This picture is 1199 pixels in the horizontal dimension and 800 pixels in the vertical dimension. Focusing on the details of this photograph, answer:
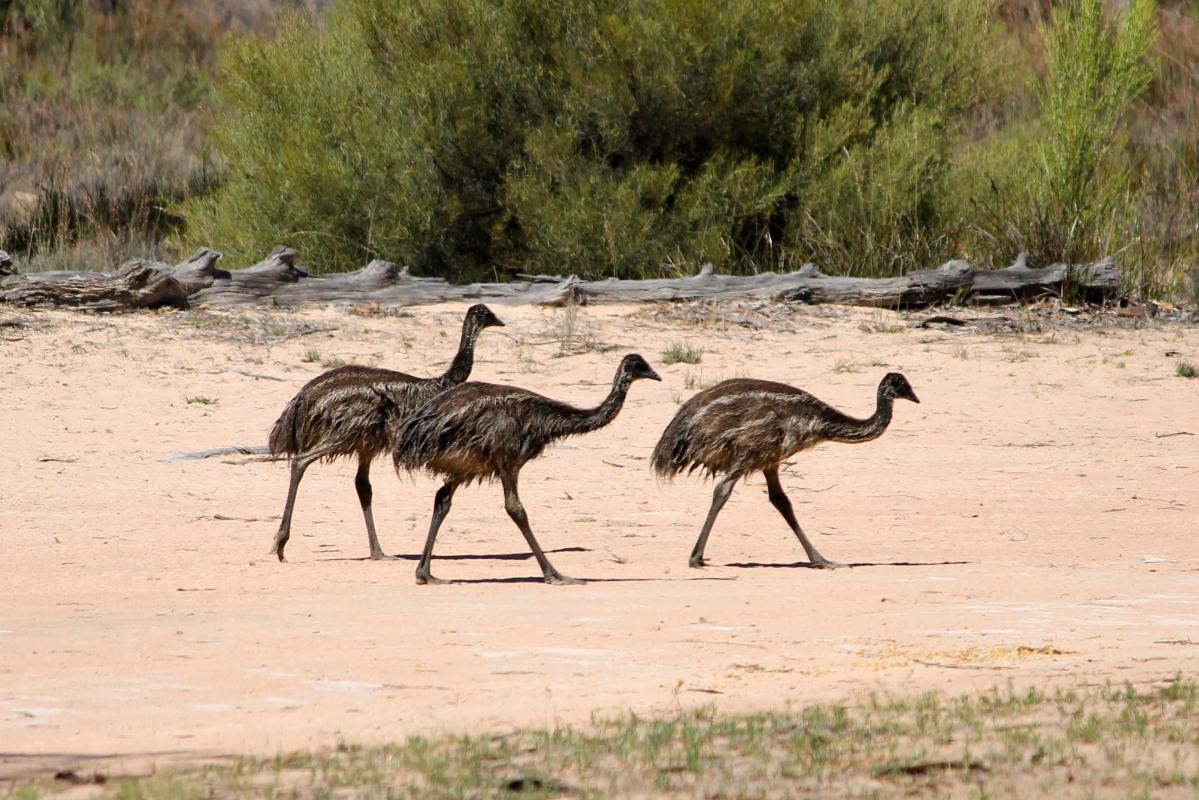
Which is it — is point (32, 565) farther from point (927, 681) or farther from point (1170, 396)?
point (1170, 396)

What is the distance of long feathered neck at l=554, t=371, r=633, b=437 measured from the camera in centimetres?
904

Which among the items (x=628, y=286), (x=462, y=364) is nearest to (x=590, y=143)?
(x=628, y=286)

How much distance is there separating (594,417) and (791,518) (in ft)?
4.23

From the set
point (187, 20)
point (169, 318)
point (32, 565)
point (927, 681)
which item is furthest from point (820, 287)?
point (187, 20)

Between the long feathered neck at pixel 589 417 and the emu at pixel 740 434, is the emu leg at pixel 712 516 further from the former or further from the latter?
the long feathered neck at pixel 589 417

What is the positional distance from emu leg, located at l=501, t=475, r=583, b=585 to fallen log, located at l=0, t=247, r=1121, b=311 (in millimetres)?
7067

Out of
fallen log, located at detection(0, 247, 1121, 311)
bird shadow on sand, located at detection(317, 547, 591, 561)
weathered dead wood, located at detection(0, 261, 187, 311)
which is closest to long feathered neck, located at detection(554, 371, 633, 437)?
bird shadow on sand, located at detection(317, 547, 591, 561)

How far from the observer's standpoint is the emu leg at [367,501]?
31.3 feet

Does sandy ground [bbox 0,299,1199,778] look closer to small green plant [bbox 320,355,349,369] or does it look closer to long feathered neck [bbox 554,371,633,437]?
small green plant [bbox 320,355,349,369]

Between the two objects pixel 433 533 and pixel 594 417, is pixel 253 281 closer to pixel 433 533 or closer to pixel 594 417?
pixel 594 417

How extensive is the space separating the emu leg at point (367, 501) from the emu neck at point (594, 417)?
4.36 ft

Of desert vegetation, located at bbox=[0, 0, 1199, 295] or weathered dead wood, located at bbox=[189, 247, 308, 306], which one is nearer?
weathered dead wood, located at bbox=[189, 247, 308, 306]

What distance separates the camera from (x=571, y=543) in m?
9.93

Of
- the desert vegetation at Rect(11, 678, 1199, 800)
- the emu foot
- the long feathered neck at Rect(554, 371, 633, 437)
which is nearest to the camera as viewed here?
the desert vegetation at Rect(11, 678, 1199, 800)
